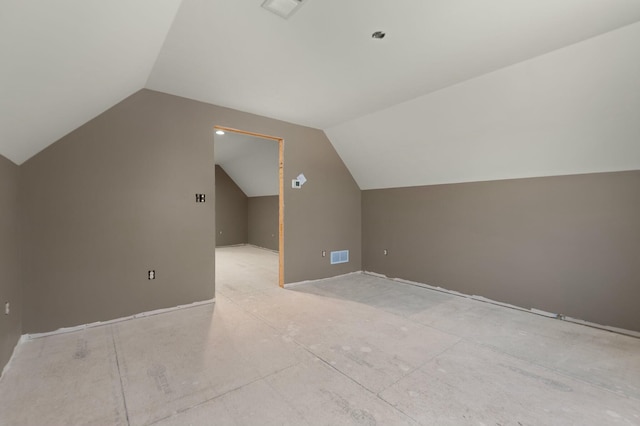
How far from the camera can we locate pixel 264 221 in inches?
342

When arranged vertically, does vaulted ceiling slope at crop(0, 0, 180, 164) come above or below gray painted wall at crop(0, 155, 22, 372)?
above

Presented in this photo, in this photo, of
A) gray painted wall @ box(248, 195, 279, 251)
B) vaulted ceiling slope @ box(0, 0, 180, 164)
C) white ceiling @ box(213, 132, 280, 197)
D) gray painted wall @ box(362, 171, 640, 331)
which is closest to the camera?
vaulted ceiling slope @ box(0, 0, 180, 164)

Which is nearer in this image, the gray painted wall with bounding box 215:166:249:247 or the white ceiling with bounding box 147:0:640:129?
the white ceiling with bounding box 147:0:640:129

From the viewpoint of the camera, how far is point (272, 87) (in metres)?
3.08

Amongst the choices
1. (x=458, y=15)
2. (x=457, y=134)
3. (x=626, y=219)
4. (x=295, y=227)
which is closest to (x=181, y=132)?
(x=295, y=227)

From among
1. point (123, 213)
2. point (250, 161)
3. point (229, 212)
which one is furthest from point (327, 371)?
point (229, 212)

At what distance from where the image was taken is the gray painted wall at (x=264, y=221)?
8180mm

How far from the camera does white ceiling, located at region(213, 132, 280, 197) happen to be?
21.1ft

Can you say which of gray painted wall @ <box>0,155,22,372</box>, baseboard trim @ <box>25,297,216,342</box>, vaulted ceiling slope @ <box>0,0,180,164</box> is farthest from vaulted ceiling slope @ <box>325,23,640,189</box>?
gray painted wall @ <box>0,155,22,372</box>

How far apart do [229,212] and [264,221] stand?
144 cm

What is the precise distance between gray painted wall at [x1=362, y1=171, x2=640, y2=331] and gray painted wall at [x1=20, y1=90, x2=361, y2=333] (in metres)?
2.88

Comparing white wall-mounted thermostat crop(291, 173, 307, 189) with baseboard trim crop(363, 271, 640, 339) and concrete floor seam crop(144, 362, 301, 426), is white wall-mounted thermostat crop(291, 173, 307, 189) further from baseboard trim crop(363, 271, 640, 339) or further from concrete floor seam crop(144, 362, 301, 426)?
concrete floor seam crop(144, 362, 301, 426)

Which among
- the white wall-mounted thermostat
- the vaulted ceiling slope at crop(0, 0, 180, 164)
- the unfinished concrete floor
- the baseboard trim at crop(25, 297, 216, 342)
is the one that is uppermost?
the vaulted ceiling slope at crop(0, 0, 180, 164)

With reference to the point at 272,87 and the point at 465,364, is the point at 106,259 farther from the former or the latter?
the point at 465,364
